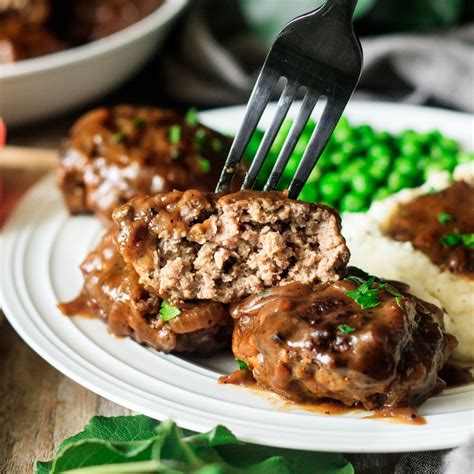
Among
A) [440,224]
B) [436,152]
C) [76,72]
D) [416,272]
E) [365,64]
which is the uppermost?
[440,224]

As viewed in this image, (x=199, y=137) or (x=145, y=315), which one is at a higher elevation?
(x=199, y=137)

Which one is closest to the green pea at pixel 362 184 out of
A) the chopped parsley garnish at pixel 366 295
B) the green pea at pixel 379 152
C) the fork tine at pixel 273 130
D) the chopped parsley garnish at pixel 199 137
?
the green pea at pixel 379 152

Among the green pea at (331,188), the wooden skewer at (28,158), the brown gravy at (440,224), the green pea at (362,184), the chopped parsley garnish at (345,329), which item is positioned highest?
A: the chopped parsley garnish at (345,329)

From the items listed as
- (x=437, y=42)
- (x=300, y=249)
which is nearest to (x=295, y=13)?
(x=437, y=42)

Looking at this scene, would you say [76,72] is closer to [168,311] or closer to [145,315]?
[145,315]

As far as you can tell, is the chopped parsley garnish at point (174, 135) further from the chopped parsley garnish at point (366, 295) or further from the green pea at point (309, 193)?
the chopped parsley garnish at point (366, 295)

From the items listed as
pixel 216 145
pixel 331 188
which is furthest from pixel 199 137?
pixel 331 188

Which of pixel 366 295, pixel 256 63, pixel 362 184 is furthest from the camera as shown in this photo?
pixel 256 63
